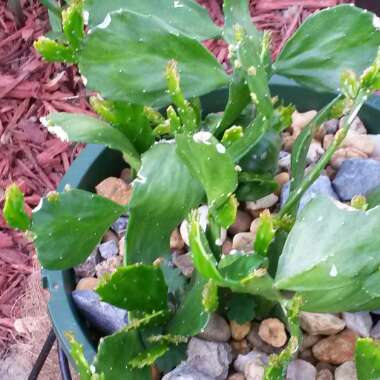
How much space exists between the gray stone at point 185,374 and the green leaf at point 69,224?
160 mm

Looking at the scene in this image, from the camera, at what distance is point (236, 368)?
36.1 inches

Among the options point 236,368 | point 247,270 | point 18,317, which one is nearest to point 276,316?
point 236,368

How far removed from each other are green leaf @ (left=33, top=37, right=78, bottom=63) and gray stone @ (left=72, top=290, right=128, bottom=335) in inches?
11.1

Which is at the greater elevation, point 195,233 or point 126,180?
point 195,233

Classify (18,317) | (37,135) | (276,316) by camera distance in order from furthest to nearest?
(37,135), (18,317), (276,316)

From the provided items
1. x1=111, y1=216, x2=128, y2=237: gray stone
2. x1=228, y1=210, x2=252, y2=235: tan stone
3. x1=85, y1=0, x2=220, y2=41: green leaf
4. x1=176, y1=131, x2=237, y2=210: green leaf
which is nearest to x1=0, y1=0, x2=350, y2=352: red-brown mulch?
x1=111, y1=216, x2=128, y2=237: gray stone

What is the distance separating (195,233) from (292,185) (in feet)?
0.79

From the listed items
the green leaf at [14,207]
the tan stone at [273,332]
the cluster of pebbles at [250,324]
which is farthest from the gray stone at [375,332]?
the green leaf at [14,207]

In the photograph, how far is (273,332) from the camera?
2.96 ft

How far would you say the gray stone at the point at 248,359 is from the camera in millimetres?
900

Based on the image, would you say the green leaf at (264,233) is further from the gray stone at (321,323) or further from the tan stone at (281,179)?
the tan stone at (281,179)

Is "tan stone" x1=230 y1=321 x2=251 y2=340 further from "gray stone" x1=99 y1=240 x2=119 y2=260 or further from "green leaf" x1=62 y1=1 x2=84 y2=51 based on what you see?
"green leaf" x1=62 y1=1 x2=84 y2=51

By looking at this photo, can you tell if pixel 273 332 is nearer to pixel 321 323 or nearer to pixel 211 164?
pixel 321 323

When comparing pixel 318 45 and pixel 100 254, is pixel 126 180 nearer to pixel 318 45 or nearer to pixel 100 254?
pixel 100 254
